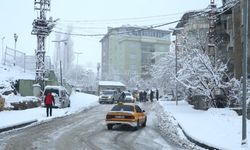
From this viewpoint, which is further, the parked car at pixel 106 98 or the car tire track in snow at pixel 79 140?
the parked car at pixel 106 98

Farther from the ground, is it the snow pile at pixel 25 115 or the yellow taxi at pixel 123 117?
the yellow taxi at pixel 123 117

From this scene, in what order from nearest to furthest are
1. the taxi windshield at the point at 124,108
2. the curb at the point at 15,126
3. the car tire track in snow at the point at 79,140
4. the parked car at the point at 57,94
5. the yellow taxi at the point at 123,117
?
the car tire track in snow at the point at 79,140 < the curb at the point at 15,126 < the yellow taxi at the point at 123,117 < the taxi windshield at the point at 124,108 < the parked car at the point at 57,94

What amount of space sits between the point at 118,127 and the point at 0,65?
115 ft

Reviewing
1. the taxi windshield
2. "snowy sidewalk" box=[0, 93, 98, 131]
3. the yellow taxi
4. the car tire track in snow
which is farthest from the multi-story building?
the car tire track in snow

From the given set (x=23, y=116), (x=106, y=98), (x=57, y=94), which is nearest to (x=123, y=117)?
(x=23, y=116)

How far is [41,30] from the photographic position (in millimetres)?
49375

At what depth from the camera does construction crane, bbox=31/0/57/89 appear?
49.4 metres

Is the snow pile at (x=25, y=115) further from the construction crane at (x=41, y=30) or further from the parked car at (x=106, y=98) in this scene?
the parked car at (x=106, y=98)

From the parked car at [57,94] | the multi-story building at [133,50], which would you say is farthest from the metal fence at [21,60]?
the multi-story building at [133,50]

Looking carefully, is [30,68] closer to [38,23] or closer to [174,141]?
[38,23]

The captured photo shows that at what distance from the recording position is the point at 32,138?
1988 cm

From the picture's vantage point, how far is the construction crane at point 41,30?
49.4m

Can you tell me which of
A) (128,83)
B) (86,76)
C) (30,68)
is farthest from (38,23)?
(86,76)

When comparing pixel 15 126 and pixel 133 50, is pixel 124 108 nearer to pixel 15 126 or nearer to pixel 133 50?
pixel 15 126
